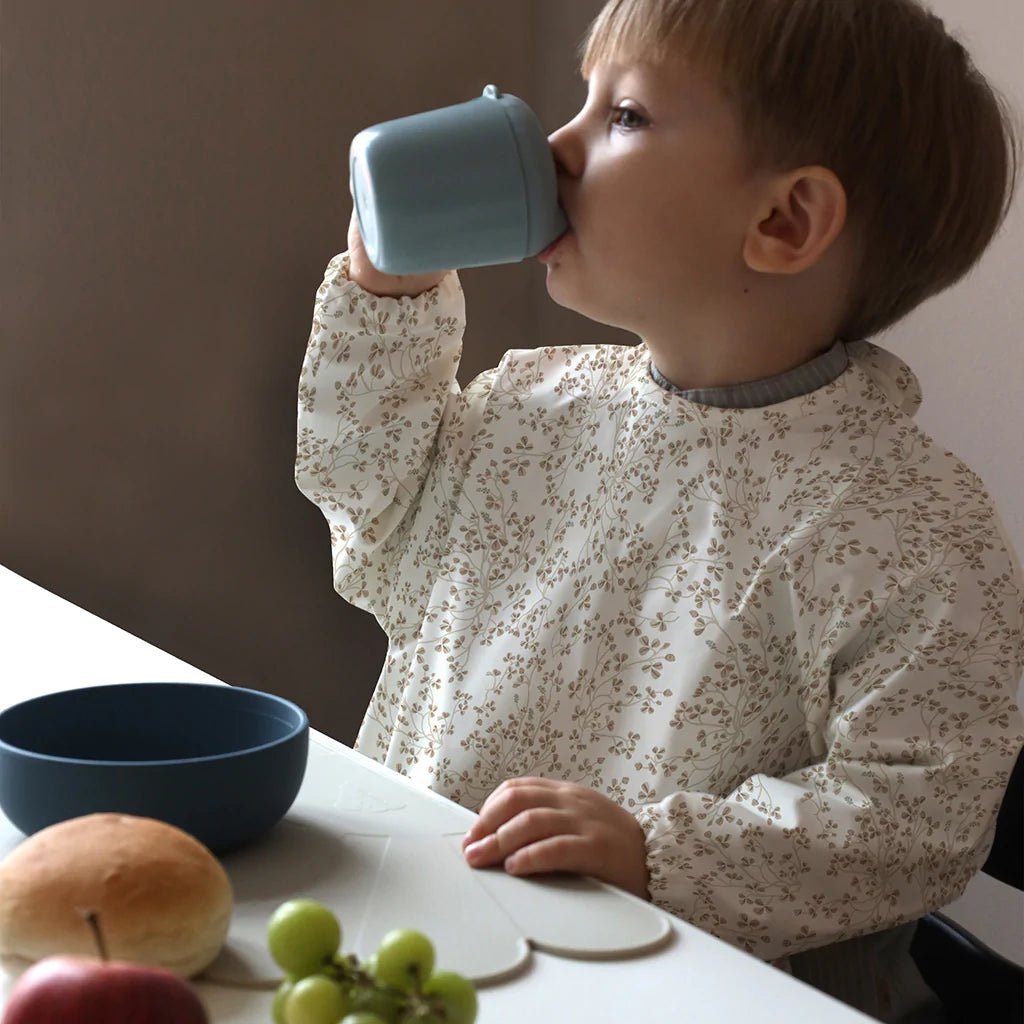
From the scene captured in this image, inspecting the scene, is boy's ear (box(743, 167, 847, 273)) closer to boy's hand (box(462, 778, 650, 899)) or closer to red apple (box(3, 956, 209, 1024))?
boy's hand (box(462, 778, 650, 899))

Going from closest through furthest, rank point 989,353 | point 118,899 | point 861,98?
point 118,899
point 861,98
point 989,353

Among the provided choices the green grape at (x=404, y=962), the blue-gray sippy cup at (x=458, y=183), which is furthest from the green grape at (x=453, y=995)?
the blue-gray sippy cup at (x=458, y=183)

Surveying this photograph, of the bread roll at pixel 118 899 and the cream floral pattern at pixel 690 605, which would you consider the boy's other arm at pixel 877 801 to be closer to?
the cream floral pattern at pixel 690 605

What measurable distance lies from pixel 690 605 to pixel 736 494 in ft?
0.31

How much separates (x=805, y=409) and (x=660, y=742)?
0.28 metres

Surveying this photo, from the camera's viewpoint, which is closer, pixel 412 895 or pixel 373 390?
pixel 412 895

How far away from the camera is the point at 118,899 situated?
21.2 inches

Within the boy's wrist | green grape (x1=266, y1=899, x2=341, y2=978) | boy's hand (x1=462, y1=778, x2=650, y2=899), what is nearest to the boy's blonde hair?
the boy's wrist

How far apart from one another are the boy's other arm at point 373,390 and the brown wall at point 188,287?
55 centimetres

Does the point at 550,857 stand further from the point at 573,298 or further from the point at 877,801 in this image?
the point at 573,298

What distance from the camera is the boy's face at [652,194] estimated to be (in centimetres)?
104

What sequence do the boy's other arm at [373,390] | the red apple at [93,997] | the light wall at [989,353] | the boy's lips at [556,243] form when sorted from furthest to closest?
the light wall at [989,353], the boy's other arm at [373,390], the boy's lips at [556,243], the red apple at [93,997]

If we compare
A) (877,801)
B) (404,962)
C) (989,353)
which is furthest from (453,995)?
(989,353)

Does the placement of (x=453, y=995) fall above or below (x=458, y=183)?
below
